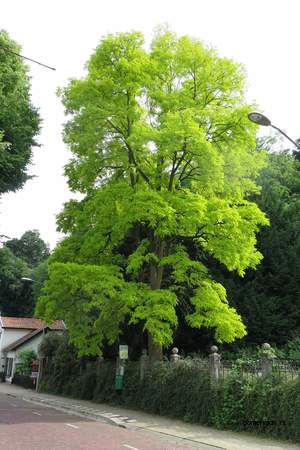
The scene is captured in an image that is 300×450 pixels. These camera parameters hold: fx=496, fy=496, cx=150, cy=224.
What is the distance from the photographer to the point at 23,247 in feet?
295

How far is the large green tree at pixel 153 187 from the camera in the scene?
60.0ft

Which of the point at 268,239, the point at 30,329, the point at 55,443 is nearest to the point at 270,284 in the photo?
the point at 268,239

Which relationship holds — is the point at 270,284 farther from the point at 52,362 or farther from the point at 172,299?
the point at 52,362

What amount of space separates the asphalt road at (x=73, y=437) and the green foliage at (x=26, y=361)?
109ft

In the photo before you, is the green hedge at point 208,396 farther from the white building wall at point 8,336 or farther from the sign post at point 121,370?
the white building wall at point 8,336

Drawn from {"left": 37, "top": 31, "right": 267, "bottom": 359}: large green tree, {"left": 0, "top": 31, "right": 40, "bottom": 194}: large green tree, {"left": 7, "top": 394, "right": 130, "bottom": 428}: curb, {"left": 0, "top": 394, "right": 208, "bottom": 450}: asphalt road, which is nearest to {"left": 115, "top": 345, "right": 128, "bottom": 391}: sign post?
{"left": 37, "top": 31, "right": 267, "bottom": 359}: large green tree

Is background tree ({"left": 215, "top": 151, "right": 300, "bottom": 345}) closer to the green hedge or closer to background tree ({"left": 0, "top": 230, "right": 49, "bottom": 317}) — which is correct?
the green hedge

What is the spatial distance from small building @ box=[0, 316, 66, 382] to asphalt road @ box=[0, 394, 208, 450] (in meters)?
38.8

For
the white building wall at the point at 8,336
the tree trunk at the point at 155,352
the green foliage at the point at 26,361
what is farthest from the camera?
the white building wall at the point at 8,336

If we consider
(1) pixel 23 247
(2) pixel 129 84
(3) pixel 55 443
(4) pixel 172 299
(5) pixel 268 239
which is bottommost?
(3) pixel 55 443

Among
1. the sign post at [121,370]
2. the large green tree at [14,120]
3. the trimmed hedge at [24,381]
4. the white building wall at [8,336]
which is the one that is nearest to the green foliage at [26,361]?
the trimmed hedge at [24,381]

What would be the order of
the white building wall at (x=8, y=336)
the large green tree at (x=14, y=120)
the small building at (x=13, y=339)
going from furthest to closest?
1. the white building wall at (x=8, y=336)
2. the small building at (x=13, y=339)
3. the large green tree at (x=14, y=120)

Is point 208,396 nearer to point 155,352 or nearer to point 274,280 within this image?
point 155,352

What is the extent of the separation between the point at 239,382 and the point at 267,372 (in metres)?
1.11
